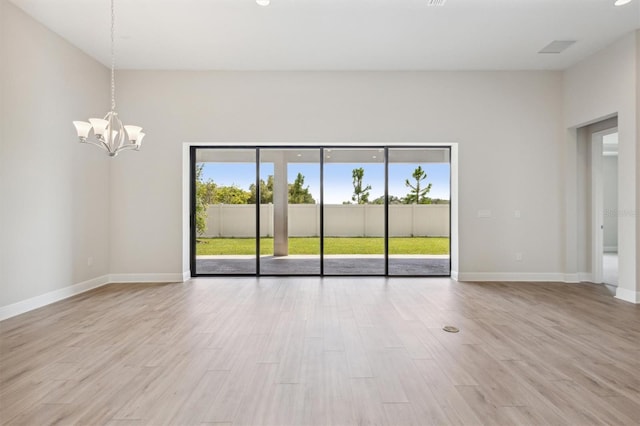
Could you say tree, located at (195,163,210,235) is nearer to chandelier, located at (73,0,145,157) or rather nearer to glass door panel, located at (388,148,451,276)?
chandelier, located at (73,0,145,157)

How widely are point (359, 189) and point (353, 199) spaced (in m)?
0.22

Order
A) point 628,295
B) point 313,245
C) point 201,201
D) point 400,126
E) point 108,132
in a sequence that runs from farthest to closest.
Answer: point 313,245
point 201,201
point 400,126
point 628,295
point 108,132

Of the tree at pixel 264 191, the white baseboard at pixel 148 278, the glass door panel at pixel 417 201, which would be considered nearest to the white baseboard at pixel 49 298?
the white baseboard at pixel 148 278

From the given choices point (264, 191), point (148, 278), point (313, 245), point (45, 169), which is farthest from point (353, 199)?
point (45, 169)

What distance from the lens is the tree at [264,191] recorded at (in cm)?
641

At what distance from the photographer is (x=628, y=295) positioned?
4.63m

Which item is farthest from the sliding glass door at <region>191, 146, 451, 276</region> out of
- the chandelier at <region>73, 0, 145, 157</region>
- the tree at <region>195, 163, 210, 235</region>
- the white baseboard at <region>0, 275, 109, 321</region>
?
the chandelier at <region>73, 0, 145, 157</region>

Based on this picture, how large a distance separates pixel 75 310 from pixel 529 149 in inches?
280

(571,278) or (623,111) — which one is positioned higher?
(623,111)

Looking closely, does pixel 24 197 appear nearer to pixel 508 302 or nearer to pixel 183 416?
pixel 183 416

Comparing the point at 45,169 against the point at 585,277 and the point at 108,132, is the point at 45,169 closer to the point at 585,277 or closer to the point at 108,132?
the point at 108,132

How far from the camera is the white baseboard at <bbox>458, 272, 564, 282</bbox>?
19.2ft

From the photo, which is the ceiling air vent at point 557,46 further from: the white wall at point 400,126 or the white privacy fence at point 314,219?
the white privacy fence at point 314,219

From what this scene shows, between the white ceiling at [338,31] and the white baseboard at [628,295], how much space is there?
3.46 meters
